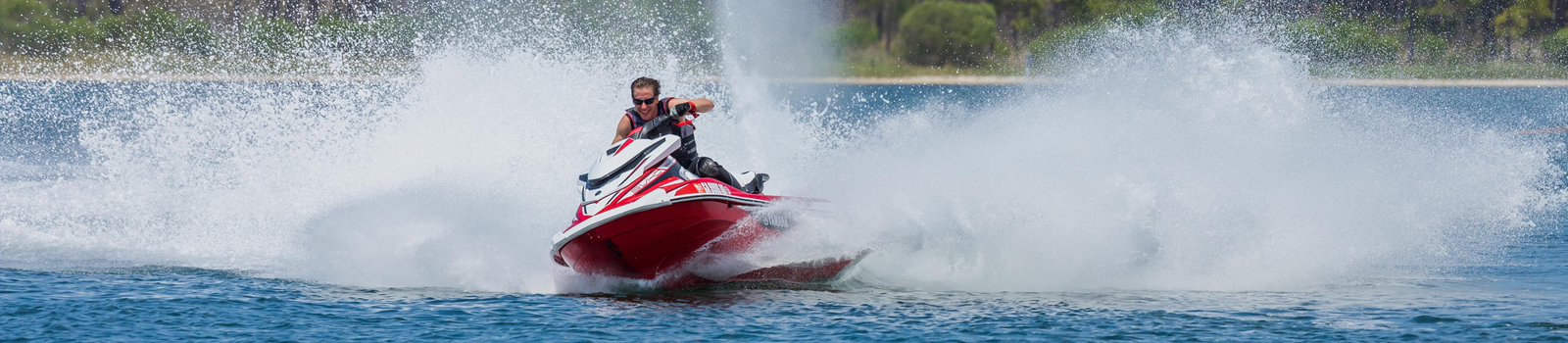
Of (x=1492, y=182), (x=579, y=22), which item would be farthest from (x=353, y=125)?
(x=579, y=22)

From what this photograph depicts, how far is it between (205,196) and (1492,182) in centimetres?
1196

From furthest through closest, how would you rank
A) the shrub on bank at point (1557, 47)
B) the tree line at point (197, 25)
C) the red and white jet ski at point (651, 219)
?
the shrub on bank at point (1557, 47), the tree line at point (197, 25), the red and white jet ski at point (651, 219)

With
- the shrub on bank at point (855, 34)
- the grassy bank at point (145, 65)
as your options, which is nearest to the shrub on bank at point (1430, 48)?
the shrub on bank at point (855, 34)

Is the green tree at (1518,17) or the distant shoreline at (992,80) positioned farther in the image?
the green tree at (1518,17)

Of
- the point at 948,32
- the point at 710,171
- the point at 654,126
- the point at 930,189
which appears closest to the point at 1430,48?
the point at 948,32

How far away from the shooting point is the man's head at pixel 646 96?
905 centimetres

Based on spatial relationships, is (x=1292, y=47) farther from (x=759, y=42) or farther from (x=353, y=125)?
(x=353, y=125)

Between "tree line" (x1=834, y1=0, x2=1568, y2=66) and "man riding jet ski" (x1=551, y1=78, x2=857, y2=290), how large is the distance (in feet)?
133

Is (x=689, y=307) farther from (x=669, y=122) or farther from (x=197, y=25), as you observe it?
(x=197, y=25)

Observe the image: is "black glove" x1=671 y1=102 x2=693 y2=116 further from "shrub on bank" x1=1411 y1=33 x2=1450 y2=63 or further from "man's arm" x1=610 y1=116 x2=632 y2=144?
"shrub on bank" x1=1411 y1=33 x2=1450 y2=63

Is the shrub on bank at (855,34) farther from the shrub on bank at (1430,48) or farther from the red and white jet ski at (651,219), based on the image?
the red and white jet ski at (651,219)

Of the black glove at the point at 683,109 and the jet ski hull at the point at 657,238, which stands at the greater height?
the black glove at the point at 683,109

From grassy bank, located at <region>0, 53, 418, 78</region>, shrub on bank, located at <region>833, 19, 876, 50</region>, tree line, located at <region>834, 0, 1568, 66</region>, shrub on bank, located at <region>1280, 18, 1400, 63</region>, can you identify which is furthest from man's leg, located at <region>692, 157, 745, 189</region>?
shrub on bank, located at <region>1280, 18, 1400, 63</region>

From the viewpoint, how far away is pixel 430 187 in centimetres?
1150
